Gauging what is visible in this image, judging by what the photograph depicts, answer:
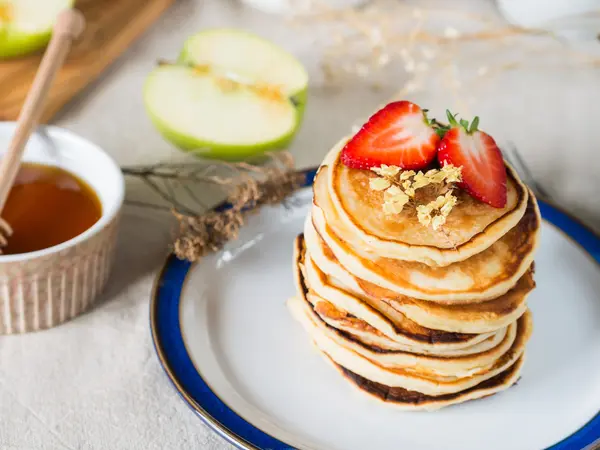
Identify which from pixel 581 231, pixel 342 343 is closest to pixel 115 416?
pixel 342 343

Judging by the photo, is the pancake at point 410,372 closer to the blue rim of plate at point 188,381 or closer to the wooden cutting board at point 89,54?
the blue rim of plate at point 188,381

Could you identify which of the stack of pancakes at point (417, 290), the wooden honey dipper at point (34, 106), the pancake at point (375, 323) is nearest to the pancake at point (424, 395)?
the stack of pancakes at point (417, 290)

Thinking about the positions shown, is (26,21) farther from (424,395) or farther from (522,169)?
(424,395)

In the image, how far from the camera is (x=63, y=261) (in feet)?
4.96

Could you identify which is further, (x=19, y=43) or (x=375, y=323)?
(x=19, y=43)

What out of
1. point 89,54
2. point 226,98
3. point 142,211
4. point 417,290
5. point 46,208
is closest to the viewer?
point 417,290

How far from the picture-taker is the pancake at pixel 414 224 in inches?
50.9

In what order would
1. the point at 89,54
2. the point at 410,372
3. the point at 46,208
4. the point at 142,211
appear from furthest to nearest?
the point at 89,54
the point at 142,211
the point at 46,208
the point at 410,372

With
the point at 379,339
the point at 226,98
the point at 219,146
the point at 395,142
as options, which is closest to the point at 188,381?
the point at 379,339

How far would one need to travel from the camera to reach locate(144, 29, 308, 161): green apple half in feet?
6.68

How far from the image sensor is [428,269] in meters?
1.33

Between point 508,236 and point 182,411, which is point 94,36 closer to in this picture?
point 182,411

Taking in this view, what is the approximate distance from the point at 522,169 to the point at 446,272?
0.92 m

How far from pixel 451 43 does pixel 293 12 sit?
578 mm
